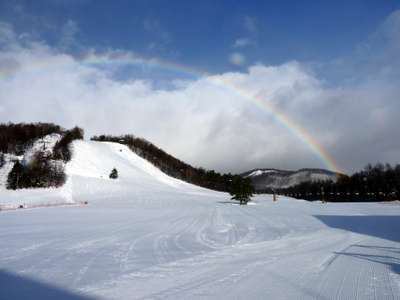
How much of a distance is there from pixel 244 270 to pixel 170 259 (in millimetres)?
2084

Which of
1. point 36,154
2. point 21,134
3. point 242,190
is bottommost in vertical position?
point 242,190

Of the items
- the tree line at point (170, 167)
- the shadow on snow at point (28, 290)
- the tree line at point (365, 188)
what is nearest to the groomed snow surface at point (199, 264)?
the shadow on snow at point (28, 290)

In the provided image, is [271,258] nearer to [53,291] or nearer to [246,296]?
[246,296]

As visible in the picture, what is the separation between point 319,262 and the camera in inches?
334

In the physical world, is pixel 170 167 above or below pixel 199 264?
above

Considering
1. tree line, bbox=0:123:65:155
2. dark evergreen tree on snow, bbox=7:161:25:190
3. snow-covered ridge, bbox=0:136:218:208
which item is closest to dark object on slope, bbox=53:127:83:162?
snow-covered ridge, bbox=0:136:218:208

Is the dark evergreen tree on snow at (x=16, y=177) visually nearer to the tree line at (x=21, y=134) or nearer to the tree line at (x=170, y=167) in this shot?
the tree line at (x=21, y=134)

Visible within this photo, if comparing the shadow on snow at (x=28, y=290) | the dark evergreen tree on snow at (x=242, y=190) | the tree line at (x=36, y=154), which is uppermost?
the tree line at (x=36, y=154)

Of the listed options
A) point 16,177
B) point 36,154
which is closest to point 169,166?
point 36,154

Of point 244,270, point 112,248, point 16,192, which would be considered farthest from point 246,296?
point 16,192

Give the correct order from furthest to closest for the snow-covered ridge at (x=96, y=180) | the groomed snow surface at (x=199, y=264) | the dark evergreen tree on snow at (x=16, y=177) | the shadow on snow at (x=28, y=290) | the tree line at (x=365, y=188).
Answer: the tree line at (x=365, y=188) < the dark evergreen tree on snow at (x=16, y=177) < the snow-covered ridge at (x=96, y=180) < the groomed snow surface at (x=199, y=264) < the shadow on snow at (x=28, y=290)

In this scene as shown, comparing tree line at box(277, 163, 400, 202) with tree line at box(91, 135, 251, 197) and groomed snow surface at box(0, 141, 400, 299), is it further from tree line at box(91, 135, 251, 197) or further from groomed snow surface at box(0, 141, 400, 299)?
groomed snow surface at box(0, 141, 400, 299)

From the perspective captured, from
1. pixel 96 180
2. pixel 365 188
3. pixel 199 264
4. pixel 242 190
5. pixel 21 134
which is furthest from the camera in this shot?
pixel 365 188

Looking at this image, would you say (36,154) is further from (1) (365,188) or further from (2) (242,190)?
(1) (365,188)
